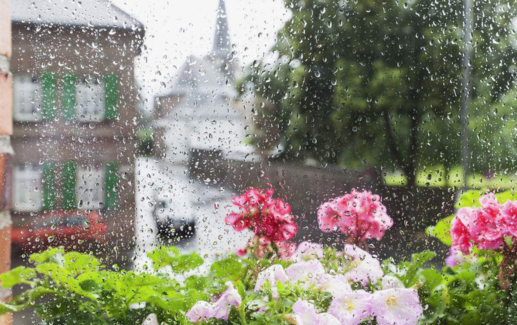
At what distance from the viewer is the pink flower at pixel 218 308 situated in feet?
1.76

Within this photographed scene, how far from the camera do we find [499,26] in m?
1.03

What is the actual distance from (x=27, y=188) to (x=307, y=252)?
0.46 meters

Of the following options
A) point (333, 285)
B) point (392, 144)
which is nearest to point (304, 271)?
point (333, 285)

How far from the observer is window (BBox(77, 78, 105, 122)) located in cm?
71

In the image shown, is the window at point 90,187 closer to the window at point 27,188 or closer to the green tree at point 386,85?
the window at point 27,188

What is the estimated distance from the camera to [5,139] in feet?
2.26

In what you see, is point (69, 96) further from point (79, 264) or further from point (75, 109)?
point (79, 264)

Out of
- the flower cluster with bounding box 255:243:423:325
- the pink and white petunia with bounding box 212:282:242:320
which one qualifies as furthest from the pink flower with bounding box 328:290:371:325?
the pink and white petunia with bounding box 212:282:242:320

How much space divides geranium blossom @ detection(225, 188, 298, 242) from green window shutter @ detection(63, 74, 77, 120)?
0.29m

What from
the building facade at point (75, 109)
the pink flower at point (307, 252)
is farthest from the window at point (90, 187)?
the pink flower at point (307, 252)

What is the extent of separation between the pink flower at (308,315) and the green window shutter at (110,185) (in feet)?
1.15

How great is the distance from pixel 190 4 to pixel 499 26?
72 cm

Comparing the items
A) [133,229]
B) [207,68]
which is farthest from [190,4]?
[133,229]

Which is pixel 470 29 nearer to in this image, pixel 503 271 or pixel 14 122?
pixel 503 271
